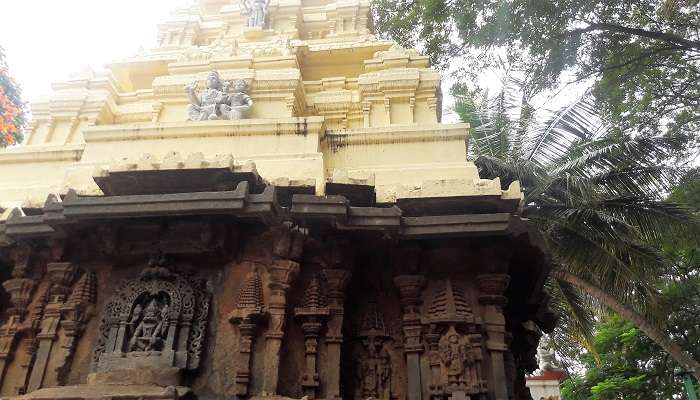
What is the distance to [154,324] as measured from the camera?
16.4ft

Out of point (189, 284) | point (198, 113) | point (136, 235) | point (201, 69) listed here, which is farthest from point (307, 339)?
point (201, 69)

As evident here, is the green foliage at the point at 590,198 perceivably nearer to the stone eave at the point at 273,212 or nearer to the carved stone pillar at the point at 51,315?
the stone eave at the point at 273,212

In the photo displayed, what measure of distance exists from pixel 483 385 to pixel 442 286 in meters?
0.99

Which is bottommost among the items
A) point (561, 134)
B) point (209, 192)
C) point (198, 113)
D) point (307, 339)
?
point (307, 339)

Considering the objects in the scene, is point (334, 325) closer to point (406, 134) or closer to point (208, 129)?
point (406, 134)

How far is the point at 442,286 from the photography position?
526 cm

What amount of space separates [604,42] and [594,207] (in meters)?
3.04

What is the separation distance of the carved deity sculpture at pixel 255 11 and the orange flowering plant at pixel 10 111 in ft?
30.7

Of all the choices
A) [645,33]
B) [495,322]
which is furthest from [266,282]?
[645,33]

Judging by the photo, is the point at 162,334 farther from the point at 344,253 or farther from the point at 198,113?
the point at 198,113

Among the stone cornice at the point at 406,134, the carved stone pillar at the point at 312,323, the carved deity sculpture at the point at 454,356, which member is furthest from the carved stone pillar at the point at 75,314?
the carved deity sculpture at the point at 454,356

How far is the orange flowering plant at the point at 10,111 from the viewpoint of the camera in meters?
15.2

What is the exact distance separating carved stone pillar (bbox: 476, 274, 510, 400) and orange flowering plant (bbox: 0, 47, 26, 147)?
14833 millimetres

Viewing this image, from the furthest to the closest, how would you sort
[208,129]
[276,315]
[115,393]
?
1. [208,129]
2. [276,315]
3. [115,393]
